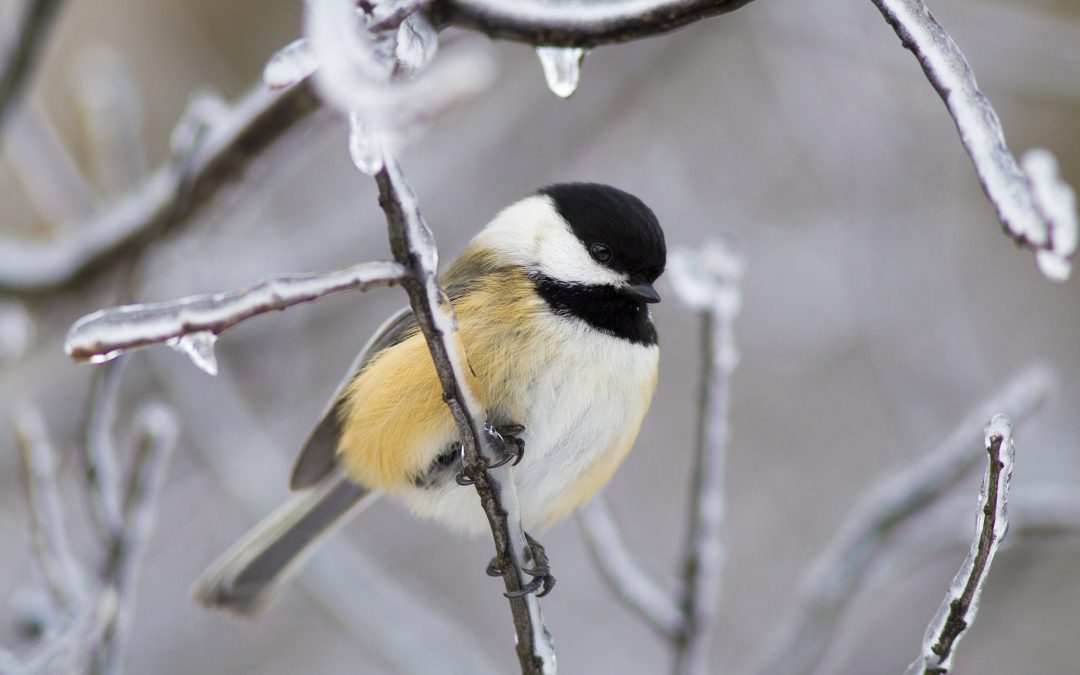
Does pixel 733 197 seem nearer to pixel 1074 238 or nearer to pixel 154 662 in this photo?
pixel 154 662

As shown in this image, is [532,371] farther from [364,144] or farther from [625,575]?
[364,144]

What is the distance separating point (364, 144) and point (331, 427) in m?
1.04

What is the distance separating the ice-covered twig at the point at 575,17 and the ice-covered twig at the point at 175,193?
0.22 metres

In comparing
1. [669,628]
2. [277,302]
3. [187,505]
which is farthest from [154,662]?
[277,302]

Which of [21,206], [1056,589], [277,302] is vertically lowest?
[1056,589]

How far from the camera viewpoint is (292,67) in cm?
73

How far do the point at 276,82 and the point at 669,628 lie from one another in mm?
1069

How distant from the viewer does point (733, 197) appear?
3629 mm

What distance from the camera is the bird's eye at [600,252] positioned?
156 centimetres

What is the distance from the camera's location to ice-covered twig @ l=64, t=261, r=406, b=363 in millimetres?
670

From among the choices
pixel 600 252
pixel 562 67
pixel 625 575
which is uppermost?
pixel 562 67

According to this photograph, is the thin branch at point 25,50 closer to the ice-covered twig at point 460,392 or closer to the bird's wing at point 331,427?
the bird's wing at point 331,427

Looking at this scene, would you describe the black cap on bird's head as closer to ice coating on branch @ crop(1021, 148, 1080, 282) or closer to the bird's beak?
the bird's beak

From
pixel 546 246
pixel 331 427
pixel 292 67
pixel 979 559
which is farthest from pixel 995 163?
pixel 331 427
